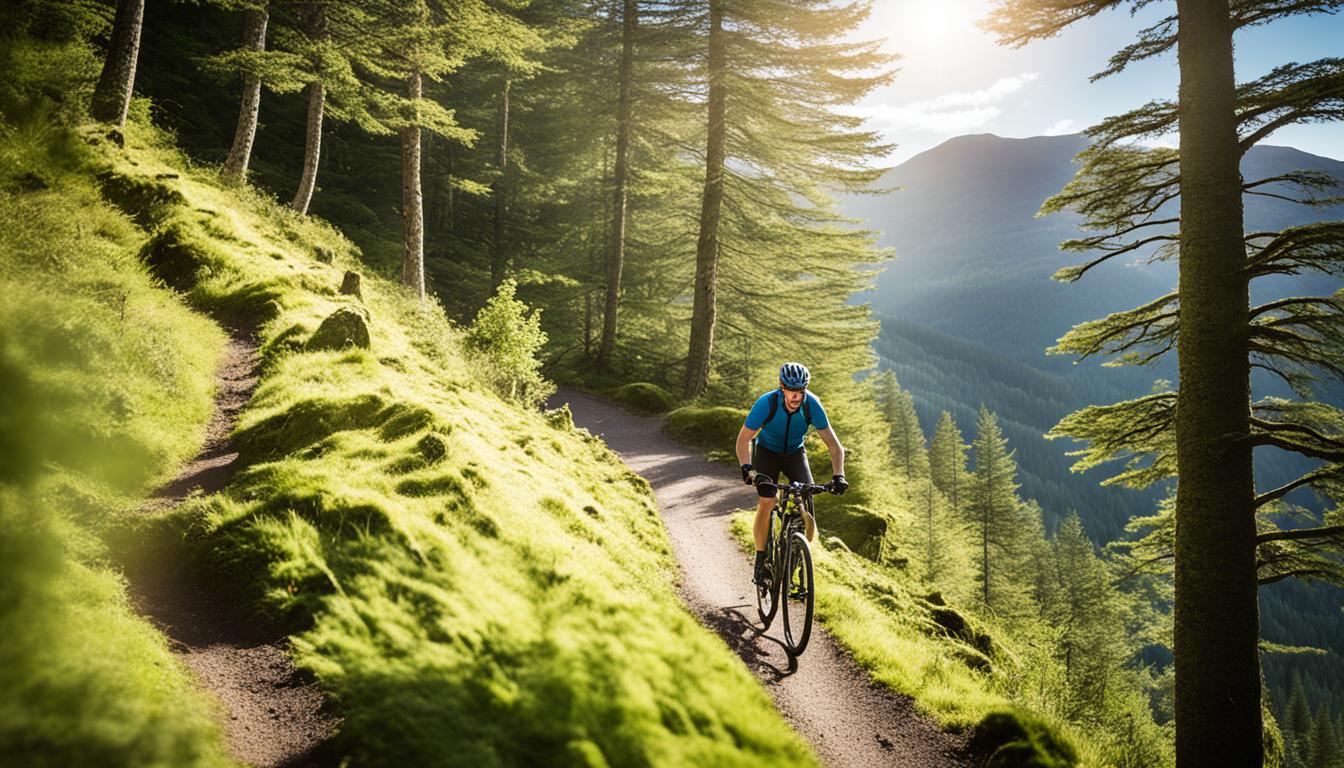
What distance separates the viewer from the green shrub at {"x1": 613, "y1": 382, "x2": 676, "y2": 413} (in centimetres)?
1970

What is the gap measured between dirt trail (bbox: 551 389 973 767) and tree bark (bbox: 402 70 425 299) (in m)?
9.91

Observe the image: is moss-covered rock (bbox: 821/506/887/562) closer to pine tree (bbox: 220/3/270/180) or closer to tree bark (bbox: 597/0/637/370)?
tree bark (bbox: 597/0/637/370)

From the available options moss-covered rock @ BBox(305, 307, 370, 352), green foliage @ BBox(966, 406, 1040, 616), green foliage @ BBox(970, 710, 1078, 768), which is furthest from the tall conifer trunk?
green foliage @ BBox(966, 406, 1040, 616)

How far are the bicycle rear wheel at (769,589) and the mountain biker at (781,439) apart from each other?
0.07 metres

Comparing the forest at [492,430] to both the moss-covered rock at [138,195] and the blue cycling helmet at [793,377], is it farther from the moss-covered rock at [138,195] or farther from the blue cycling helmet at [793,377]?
the blue cycling helmet at [793,377]

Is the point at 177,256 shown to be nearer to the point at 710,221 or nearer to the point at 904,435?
the point at 710,221

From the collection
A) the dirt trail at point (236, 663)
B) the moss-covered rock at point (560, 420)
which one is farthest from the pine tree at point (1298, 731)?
the dirt trail at point (236, 663)

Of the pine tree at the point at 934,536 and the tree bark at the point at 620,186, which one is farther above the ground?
the tree bark at the point at 620,186

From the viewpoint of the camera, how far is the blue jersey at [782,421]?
6555 mm

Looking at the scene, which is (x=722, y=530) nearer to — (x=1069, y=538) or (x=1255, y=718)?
(x=1255, y=718)

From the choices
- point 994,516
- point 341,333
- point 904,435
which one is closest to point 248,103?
point 341,333

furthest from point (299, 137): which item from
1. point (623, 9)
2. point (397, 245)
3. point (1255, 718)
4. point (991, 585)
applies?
point (991, 585)

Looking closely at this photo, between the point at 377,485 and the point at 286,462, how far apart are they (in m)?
1.00

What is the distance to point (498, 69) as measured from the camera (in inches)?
1043
